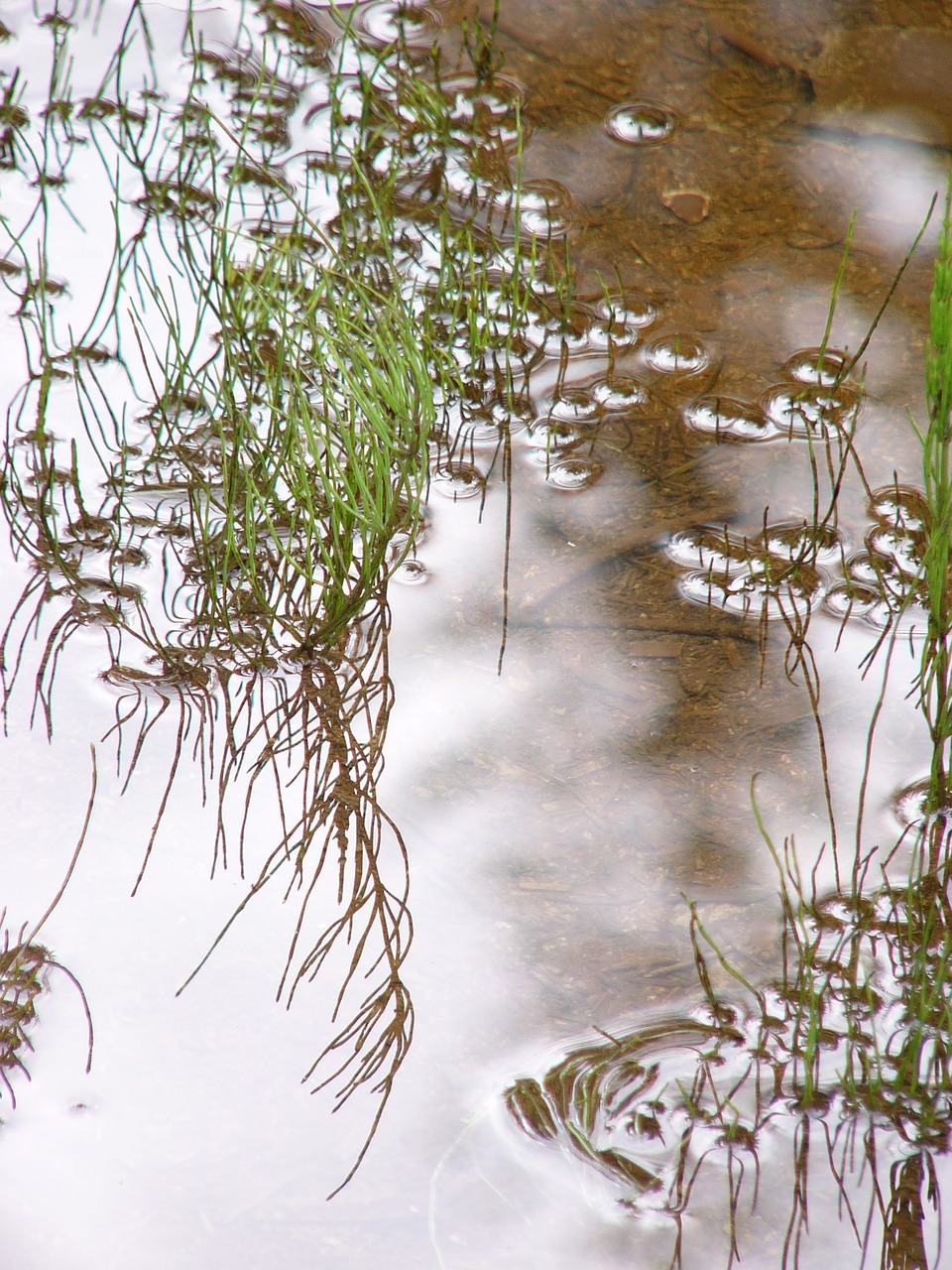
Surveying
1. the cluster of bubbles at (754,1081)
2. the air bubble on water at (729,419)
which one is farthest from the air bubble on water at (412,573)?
→ the cluster of bubbles at (754,1081)

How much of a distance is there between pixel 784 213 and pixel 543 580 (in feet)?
3.92

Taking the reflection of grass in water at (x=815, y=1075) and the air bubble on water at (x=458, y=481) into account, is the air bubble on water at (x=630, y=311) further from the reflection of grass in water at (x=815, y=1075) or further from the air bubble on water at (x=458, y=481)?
the reflection of grass in water at (x=815, y=1075)

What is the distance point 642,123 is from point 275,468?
148 cm

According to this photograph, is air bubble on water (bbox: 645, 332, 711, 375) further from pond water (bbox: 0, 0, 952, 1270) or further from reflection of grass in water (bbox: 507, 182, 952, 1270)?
reflection of grass in water (bbox: 507, 182, 952, 1270)

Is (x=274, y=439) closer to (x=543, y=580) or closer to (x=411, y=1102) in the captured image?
(x=543, y=580)

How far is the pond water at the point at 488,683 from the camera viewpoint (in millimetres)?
1556

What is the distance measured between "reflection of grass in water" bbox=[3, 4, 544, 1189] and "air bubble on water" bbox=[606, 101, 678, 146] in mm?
272

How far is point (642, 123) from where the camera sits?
9.96 ft

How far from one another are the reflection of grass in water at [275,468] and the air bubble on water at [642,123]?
0.89 ft

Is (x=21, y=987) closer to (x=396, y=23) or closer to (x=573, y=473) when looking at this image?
(x=573, y=473)

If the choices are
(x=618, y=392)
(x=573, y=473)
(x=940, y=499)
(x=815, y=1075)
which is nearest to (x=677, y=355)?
(x=618, y=392)

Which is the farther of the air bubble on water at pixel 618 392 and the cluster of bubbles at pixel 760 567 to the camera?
the air bubble on water at pixel 618 392

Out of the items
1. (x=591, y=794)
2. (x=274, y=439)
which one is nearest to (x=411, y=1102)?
(x=591, y=794)

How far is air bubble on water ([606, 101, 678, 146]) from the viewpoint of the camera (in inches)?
118
